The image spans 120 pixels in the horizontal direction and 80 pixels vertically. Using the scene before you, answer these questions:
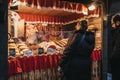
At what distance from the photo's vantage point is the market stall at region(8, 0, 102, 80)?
5695mm

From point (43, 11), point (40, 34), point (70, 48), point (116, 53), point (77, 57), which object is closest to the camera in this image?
point (70, 48)

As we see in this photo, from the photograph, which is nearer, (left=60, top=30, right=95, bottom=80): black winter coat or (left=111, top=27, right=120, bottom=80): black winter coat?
(left=60, top=30, right=95, bottom=80): black winter coat

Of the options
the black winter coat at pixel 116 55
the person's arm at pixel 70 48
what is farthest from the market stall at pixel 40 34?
the black winter coat at pixel 116 55

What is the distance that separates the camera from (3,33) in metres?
5.18

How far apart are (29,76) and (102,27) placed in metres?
2.88

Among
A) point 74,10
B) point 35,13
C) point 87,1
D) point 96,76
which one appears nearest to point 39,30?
point 35,13

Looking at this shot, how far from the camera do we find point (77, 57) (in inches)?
229

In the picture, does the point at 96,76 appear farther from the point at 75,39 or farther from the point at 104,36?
the point at 75,39

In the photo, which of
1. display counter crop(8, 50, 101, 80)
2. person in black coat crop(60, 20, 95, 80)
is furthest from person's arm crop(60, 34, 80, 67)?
display counter crop(8, 50, 101, 80)

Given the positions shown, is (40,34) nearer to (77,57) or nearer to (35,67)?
(35,67)

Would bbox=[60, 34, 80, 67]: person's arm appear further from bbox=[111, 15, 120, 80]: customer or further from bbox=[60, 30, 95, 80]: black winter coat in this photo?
bbox=[111, 15, 120, 80]: customer

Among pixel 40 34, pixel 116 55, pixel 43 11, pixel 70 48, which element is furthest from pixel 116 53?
pixel 43 11

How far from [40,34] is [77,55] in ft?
5.21

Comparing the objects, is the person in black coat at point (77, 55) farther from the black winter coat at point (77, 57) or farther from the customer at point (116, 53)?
the customer at point (116, 53)
